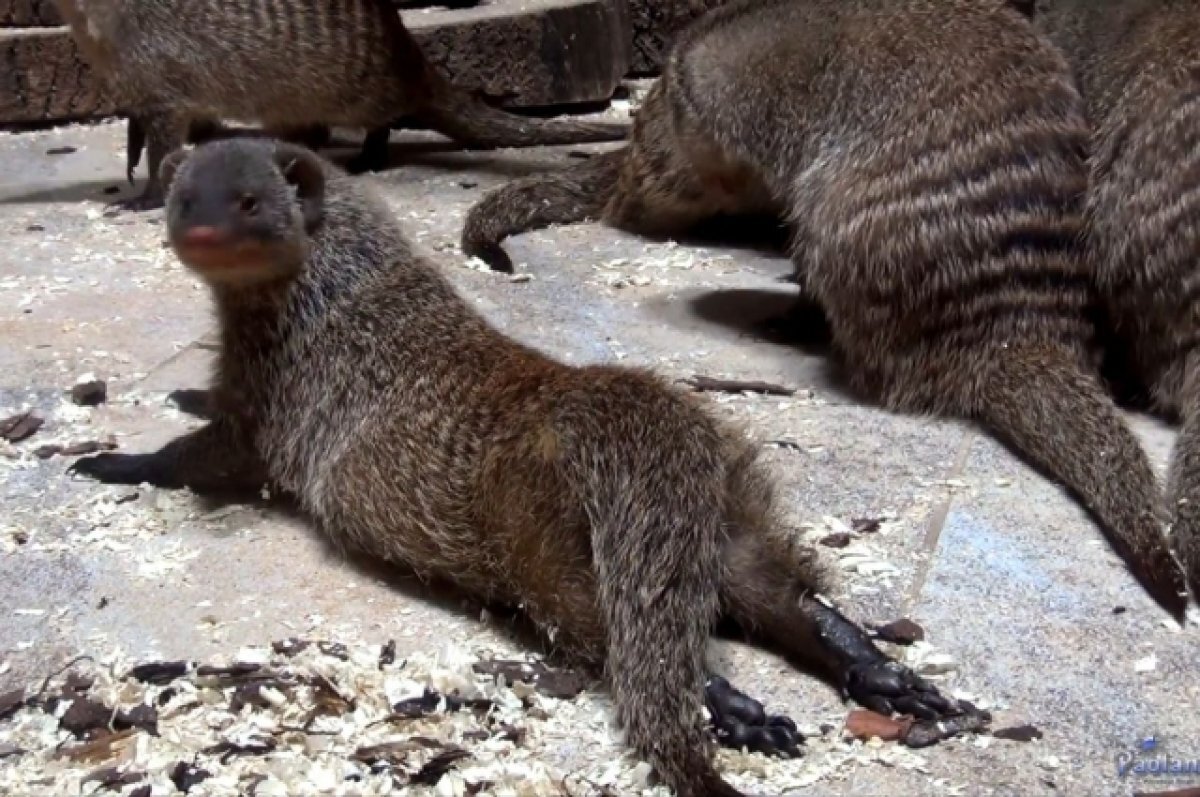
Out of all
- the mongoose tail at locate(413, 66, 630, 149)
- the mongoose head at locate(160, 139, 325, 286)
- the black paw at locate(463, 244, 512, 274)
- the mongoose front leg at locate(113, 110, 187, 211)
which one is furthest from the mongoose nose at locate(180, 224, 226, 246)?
the mongoose tail at locate(413, 66, 630, 149)

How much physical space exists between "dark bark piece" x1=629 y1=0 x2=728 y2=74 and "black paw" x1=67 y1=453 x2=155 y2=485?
351 cm

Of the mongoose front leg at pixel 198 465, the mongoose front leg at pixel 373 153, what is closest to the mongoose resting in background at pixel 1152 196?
the mongoose front leg at pixel 198 465

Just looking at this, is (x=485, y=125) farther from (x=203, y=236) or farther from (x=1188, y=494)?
(x=1188, y=494)

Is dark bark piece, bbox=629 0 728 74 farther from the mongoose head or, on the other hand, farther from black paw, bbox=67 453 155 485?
black paw, bbox=67 453 155 485

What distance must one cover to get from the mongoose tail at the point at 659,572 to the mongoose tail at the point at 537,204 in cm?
183

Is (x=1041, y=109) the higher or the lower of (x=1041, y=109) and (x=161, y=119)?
the higher

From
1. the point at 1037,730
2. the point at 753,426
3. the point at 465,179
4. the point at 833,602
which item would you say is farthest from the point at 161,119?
the point at 1037,730

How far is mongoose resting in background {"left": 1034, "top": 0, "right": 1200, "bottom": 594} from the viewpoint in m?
2.75

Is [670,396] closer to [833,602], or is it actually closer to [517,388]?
[517,388]

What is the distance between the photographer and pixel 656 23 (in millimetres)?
5785

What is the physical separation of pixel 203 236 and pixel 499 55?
312cm

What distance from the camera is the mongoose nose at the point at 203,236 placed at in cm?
231

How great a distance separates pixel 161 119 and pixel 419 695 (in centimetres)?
331

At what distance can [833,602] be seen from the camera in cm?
221
